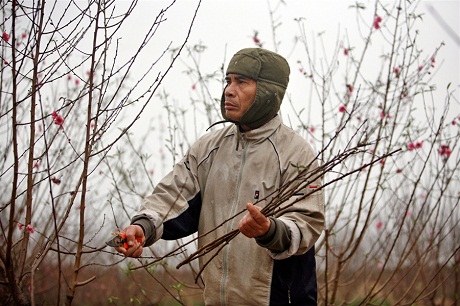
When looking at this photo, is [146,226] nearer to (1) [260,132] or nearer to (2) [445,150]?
(1) [260,132]

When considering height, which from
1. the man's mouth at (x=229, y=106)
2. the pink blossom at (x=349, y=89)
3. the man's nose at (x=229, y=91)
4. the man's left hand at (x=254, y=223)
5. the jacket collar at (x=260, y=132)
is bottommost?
the man's left hand at (x=254, y=223)

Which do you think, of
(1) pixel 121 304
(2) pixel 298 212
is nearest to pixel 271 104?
(2) pixel 298 212

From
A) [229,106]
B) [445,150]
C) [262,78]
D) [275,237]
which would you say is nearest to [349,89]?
[445,150]

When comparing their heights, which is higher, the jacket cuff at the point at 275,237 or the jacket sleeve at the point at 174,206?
the jacket sleeve at the point at 174,206

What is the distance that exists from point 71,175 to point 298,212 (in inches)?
117

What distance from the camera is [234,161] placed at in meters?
3.10

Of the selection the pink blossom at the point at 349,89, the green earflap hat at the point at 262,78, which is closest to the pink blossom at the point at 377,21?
the pink blossom at the point at 349,89

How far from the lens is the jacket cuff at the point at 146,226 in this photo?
2812 mm

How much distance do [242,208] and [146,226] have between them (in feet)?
1.43

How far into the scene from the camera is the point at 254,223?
8.36 feet

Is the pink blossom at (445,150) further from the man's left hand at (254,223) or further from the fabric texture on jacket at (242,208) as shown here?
the man's left hand at (254,223)

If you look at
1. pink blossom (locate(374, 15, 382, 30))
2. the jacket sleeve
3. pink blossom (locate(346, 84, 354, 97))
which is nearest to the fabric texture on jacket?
the jacket sleeve

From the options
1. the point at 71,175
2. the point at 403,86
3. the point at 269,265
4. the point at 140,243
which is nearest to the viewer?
the point at 140,243

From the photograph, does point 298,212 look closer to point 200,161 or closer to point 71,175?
point 200,161
